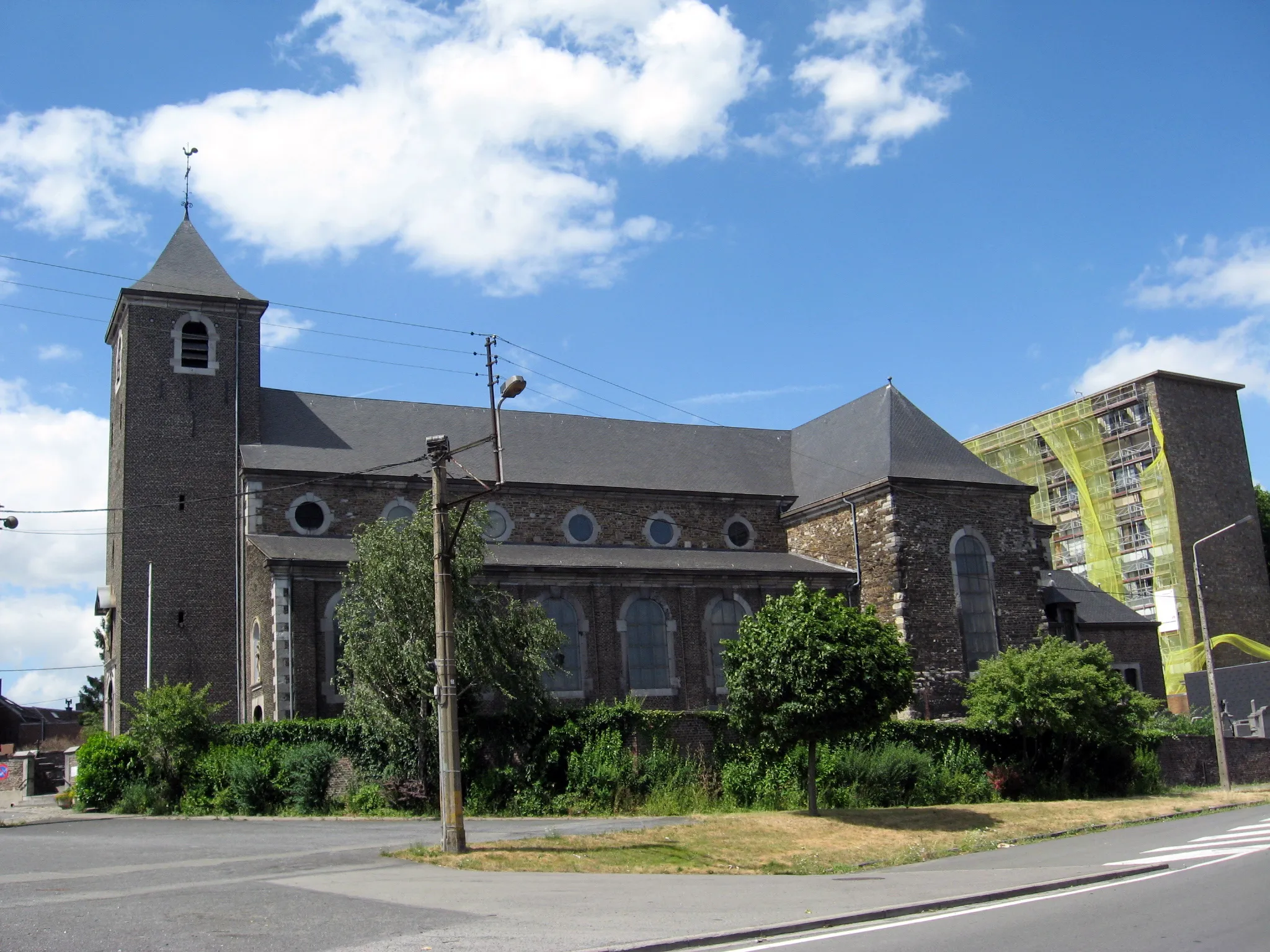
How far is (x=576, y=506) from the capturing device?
110 feet

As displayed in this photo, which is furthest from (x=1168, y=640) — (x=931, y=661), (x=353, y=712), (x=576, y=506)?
(x=353, y=712)

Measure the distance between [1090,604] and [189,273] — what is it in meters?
30.4

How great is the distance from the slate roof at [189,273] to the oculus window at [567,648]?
1217 centimetres

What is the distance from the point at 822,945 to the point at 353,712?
15.5 meters

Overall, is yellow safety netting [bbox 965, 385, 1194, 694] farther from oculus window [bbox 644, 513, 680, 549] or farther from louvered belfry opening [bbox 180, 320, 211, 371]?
louvered belfry opening [bbox 180, 320, 211, 371]

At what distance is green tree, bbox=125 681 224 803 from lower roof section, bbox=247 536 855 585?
3.83 m

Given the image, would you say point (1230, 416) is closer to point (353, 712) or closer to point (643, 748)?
point (643, 748)

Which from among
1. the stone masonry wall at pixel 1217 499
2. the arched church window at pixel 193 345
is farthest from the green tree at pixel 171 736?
the stone masonry wall at pixel 1217 499

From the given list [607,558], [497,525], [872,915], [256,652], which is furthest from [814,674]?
[256,652]

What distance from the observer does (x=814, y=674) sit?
67.1 feet

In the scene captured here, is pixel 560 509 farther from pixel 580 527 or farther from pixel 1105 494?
pixel 1105 494

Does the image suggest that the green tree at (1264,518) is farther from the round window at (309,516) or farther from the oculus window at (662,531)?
the round window at (309,516)

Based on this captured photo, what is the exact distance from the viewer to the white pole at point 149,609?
93.7 ft

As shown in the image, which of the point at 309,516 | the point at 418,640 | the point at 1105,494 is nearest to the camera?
the point at 418,640
